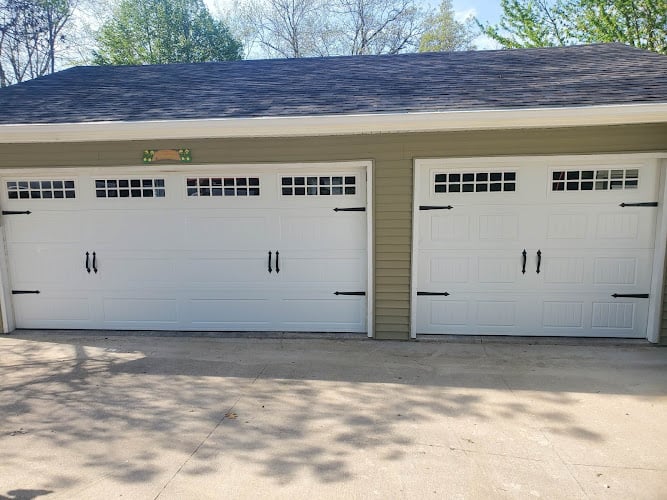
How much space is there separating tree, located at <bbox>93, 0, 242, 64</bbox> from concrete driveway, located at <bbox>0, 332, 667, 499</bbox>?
20597mm

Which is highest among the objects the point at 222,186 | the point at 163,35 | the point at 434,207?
the point at 163,35

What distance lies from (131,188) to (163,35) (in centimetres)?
2106

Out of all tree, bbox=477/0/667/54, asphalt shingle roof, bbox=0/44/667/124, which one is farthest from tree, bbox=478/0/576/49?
asphalt shingle roof, bbox=0/44/667/124

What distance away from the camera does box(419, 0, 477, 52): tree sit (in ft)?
72.7

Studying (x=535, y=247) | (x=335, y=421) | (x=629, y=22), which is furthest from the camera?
(x=629, y=22)

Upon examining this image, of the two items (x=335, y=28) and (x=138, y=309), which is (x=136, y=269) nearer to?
(x=138, y=309)

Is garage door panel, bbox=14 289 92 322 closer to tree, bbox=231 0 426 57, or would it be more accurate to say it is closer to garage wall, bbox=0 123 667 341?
garage wall, bbox=0 123 667 341

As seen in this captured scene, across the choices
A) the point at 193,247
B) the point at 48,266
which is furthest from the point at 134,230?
the point at 48,266

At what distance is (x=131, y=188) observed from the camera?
5.16m

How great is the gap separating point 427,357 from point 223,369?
2056 mm

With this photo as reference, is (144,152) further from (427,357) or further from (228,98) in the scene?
(427,357)

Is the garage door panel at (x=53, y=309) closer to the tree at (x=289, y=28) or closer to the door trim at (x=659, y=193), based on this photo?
the door trim at (x=659, y=193)

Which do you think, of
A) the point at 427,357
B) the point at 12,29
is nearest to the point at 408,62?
the point at 427,357

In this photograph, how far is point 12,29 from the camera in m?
18.8
